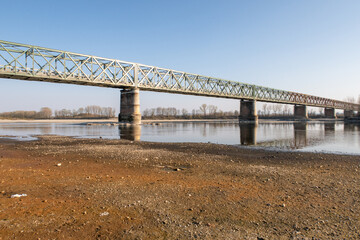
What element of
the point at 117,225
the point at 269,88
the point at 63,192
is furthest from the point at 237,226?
the point at 269,88

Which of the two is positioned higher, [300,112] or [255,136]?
[300,112]

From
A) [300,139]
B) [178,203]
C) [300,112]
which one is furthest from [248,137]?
[300,112]

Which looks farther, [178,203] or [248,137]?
[248,137]

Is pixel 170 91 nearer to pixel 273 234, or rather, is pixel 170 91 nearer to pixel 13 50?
pixel 13 50

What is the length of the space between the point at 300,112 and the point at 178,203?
443 ft

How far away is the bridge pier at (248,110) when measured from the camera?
95.3 metres

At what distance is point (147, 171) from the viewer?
8508 millimetres

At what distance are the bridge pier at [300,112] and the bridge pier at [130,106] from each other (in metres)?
97.0

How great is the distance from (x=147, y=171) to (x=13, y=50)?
171ft

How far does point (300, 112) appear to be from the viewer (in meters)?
123

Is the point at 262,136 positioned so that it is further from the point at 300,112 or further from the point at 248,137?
the point at 300,112

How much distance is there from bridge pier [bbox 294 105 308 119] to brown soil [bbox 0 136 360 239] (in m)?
127

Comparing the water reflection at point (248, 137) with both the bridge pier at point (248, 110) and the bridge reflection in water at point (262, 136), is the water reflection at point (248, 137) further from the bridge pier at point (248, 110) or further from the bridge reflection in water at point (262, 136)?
the bridge pier at point (248, 110)

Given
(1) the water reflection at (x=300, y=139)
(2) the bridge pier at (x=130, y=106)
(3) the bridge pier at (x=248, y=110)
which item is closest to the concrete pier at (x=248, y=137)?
(1) the water reflection at (x=300, y=139)
